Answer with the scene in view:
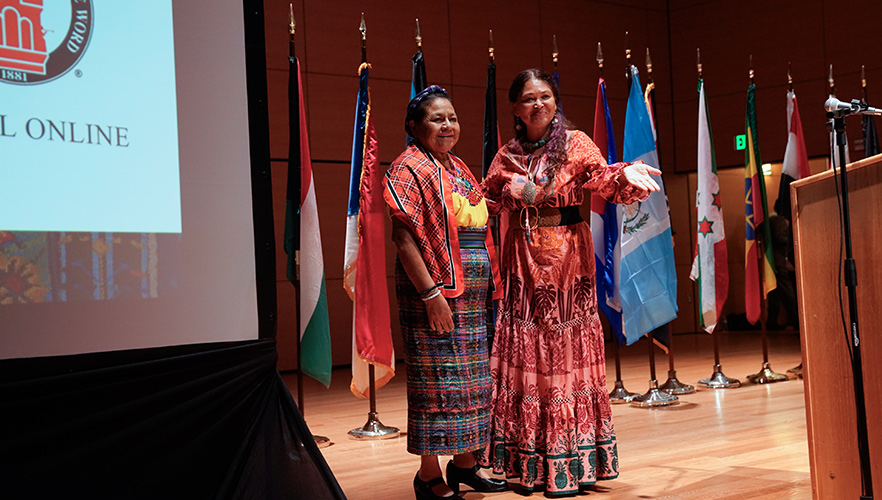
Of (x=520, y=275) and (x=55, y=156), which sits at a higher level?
(x=55, y=156)

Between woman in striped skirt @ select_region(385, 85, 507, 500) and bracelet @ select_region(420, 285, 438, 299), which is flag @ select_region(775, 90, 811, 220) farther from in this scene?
bracelet @ select_region(420, 285, 438, 299)

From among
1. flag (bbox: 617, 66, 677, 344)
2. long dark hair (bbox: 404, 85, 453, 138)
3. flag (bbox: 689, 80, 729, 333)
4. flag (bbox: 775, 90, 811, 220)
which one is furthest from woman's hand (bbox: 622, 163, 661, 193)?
flag (bbox: 775, 90, 811, 220)

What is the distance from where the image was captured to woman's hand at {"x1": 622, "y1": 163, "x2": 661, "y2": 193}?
2.89 metres

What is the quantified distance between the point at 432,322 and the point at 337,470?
120cm

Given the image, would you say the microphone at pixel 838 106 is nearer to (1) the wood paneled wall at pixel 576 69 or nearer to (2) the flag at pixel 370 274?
(2) the flag at pixel 370 274

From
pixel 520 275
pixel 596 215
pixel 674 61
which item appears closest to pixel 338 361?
pixel 596 215

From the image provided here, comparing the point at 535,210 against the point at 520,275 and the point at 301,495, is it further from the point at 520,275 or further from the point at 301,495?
the point at 301,495

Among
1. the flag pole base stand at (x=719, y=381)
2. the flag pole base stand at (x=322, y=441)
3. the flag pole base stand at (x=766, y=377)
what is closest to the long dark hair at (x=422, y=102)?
the flag pole base stand at (x=322, y=441)

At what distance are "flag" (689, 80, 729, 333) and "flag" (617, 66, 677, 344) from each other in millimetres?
692

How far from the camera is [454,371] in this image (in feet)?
9.47

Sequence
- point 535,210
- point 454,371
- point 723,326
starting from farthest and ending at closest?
point 723,326 < point 535,210 < point 454,371

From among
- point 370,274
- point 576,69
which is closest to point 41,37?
point 370,274

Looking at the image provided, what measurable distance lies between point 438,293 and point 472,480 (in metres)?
0.80

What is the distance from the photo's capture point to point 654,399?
17.0ft
